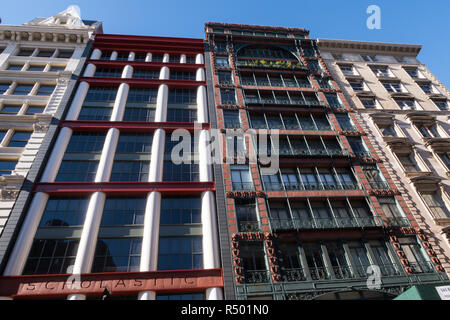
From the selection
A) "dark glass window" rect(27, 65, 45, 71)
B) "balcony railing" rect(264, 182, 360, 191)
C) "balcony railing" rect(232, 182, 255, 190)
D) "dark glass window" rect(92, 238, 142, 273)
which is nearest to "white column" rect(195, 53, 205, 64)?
"dark glass window" rect(27, 65, 45, 71)

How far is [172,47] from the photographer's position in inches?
1345

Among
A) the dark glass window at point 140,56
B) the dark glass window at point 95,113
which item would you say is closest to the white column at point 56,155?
the dark glass window at point 95,113

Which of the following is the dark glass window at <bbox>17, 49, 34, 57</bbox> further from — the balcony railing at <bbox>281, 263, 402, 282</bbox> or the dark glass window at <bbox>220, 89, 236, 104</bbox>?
the balcony railing at <bbox>281, 263, 402, 282</bbox>

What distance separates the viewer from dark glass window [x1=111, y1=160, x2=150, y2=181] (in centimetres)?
2172

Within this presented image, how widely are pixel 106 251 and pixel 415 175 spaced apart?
26761 mm

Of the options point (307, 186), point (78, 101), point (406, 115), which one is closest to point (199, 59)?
point (78, 101)

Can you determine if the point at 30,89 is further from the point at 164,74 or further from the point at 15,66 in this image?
the point at 164,74

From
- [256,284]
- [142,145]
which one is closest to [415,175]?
[256,284]

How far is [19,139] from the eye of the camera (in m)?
22.7

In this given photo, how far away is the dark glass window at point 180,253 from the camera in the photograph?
57.8 feet

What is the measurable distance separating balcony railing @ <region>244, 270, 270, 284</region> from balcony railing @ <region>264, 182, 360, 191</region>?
6.92 meters

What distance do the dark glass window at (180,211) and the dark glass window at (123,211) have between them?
1678 millimetres

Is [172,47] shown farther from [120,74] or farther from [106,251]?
[106,251]

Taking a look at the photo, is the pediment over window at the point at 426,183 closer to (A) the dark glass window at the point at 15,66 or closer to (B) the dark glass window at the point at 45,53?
(B) the dark glass window at the point at 45,53
